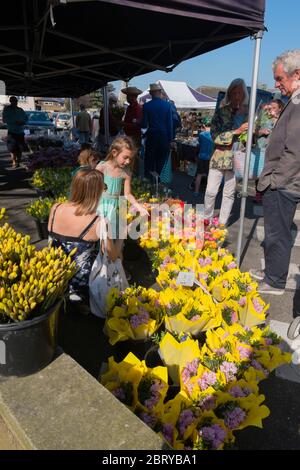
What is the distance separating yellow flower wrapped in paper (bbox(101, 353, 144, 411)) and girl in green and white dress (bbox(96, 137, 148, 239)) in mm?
1996

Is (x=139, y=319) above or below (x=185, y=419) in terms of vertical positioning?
above

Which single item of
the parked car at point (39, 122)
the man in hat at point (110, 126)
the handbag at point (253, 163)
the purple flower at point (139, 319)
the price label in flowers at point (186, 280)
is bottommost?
the purple flower at point (139, 319)

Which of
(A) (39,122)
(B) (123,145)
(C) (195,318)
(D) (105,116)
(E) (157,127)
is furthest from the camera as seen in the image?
(A) (39,122)

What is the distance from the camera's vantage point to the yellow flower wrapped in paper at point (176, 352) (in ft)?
6.05

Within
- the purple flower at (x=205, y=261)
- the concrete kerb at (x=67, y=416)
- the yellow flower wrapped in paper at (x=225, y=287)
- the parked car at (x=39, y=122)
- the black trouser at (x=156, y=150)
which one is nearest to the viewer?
the concrete kerb at (x=67, y=416)

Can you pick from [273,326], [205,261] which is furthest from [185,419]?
[273,326]

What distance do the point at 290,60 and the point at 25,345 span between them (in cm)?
282

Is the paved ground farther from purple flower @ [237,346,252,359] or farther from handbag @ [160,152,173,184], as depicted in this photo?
handbag @ [160,152,173,184]

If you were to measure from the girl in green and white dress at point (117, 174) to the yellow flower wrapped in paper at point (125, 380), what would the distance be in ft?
6.55

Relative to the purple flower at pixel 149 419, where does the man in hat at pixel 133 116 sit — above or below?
above

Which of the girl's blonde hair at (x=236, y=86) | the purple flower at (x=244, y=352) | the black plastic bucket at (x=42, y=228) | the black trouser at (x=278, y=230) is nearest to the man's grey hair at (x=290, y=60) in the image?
the black trouser at (x=278, y=230)

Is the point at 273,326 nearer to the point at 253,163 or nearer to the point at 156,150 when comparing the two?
the point at 253,163

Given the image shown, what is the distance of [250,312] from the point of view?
87.1 inches

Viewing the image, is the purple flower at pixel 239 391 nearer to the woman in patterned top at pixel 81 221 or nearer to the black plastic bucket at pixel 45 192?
the woman in patterned top at pixel 81 221
